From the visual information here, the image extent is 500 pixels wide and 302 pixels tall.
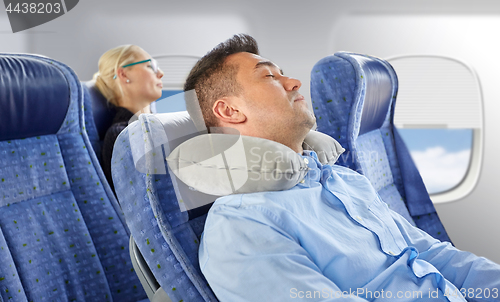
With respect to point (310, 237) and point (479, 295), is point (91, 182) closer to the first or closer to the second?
point (310, 237)

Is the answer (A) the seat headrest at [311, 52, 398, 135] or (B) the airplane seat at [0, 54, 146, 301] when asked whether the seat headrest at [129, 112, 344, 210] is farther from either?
(A) the seat headrest at [311, 52, 398, 135]

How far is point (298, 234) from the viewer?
93 cm

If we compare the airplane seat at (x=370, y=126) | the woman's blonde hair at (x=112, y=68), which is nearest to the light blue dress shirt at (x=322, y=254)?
the airplane seat at (x=370, y=126)

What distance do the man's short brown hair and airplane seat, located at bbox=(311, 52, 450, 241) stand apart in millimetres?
481

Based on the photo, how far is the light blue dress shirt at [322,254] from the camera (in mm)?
821

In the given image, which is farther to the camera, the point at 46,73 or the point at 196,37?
the point at 196,37

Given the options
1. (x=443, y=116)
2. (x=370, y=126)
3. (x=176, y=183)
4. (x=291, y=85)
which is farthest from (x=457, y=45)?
(x=176, y=183)

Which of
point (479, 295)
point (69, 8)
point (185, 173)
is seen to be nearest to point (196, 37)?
point (69, 8)

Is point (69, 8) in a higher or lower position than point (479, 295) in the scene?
higher

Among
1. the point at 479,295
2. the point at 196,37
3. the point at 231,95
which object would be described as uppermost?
the point at 231,95

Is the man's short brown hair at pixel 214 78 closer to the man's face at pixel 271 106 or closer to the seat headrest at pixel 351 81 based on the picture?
the man's face at pixel 271 106

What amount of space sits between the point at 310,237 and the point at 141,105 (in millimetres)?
2179

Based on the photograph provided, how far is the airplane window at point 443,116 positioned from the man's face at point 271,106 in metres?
1.95

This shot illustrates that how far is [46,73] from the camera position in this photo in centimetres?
142
